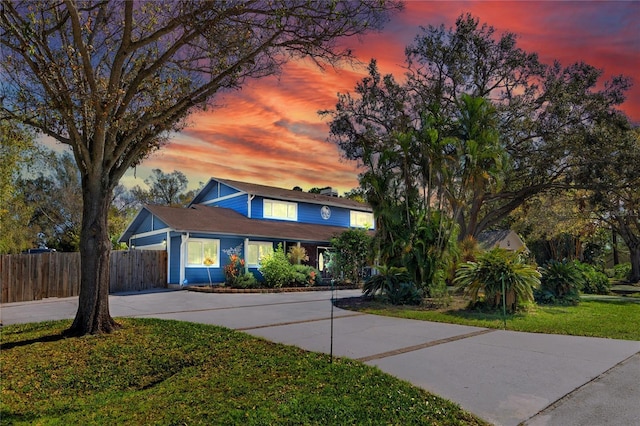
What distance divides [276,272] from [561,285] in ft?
37.0

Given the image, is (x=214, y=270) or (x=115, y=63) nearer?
(x=115, y=63)

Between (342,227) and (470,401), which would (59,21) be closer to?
(470,401)

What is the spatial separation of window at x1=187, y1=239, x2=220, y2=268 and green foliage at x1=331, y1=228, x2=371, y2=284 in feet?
19.2

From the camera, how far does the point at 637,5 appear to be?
9.78 m

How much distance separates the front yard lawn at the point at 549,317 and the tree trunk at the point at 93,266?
6.45 m

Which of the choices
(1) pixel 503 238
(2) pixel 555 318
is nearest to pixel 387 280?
→ (2) pixel 555 318

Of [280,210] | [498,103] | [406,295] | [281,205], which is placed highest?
[498,103]

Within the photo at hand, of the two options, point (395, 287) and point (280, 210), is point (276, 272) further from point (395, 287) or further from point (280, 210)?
point (395, 287)

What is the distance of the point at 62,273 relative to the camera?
53.4 ft

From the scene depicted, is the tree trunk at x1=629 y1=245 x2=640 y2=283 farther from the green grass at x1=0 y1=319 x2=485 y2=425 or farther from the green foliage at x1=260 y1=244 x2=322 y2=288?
the green grass at x1=0 y1=319 x2=485 y2=425

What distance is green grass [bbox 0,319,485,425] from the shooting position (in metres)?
3.81

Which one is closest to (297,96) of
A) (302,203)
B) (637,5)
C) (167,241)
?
(637,5)

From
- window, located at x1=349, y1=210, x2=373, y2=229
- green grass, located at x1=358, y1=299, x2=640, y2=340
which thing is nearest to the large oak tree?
green grass, located at x1=358, y1=299, x2=640, y2=340

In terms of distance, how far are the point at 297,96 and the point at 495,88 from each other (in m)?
14.0
